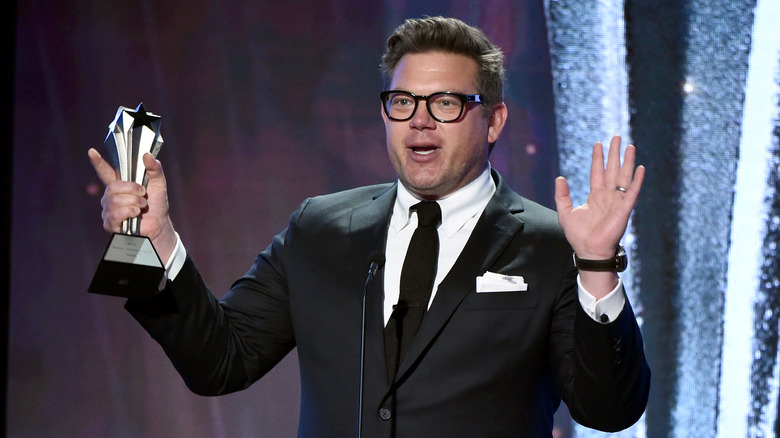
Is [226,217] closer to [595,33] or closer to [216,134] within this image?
[216,134]

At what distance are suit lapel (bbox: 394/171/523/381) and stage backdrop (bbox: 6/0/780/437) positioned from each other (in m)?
1.11

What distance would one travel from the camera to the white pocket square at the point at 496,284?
176 centimetres

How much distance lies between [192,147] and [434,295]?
1583 millimetres

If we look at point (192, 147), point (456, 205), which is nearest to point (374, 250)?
point (456, 205)

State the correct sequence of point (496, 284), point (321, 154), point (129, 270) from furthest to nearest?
point (321, 154) < point (496, 284) < point (129, 270)

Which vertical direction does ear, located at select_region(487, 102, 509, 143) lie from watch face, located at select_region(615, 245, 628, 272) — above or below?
above

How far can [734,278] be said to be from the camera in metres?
2.97

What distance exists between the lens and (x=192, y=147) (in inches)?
119

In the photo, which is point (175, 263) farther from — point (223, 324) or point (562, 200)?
point (562, 200)

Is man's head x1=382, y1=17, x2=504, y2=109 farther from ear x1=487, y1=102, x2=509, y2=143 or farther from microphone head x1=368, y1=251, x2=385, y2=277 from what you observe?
microphone head x1=368, y1=251, x2=385, y2=277

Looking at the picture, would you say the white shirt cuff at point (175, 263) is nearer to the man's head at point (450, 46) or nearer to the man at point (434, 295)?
the man at point (434, 295)

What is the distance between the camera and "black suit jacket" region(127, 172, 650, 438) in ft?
5.52

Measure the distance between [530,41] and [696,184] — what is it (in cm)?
83

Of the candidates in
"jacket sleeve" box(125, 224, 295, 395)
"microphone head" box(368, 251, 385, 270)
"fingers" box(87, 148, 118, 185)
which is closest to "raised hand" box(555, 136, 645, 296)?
"microphone head" box(368, 251, 385, 270)
